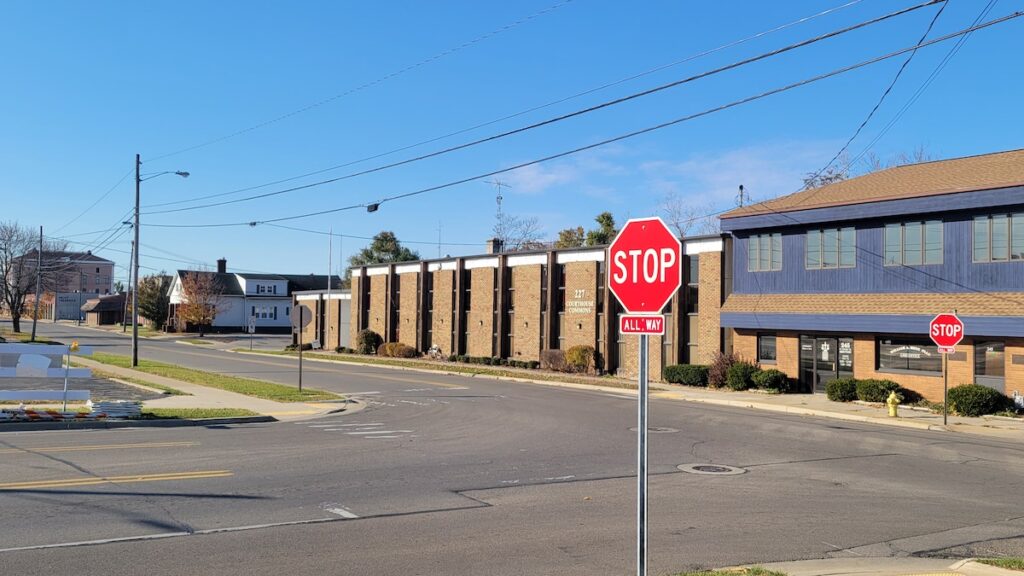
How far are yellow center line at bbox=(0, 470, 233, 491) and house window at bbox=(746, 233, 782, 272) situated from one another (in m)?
24.4

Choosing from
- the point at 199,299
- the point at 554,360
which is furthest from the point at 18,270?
the point at 554,360

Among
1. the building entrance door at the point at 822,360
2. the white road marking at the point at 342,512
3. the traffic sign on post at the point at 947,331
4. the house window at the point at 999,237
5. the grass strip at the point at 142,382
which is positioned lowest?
the grass strip at the point at 142,382

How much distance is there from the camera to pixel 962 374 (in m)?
24.7

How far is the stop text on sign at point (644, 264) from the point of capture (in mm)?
5230

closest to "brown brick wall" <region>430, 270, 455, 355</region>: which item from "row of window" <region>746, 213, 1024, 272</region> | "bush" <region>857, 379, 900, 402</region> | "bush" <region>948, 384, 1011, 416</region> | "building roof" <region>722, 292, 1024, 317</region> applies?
"building roof" <region>722, 292, 1024, 317</region>

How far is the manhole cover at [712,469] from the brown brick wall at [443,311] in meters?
37.5

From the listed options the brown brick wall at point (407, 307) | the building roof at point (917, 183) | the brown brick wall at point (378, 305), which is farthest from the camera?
the brown brick wall at point (378, 305)

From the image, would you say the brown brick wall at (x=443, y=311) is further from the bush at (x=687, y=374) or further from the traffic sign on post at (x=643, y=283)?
the traffic sign on post at (x=643, y=283)

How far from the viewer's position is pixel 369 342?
2254 inches

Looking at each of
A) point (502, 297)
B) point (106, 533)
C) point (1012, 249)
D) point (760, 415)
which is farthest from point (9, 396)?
point (502, 297)

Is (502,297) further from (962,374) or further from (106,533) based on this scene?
(106,533)

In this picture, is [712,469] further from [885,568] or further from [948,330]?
[948,330]

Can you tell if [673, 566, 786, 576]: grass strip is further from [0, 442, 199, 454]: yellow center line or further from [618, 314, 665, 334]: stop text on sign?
[0, 442, 199, 454]: yellow center line

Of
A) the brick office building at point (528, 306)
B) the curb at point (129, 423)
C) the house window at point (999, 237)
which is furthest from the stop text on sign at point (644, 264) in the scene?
the brick office building at point (528, 306)
